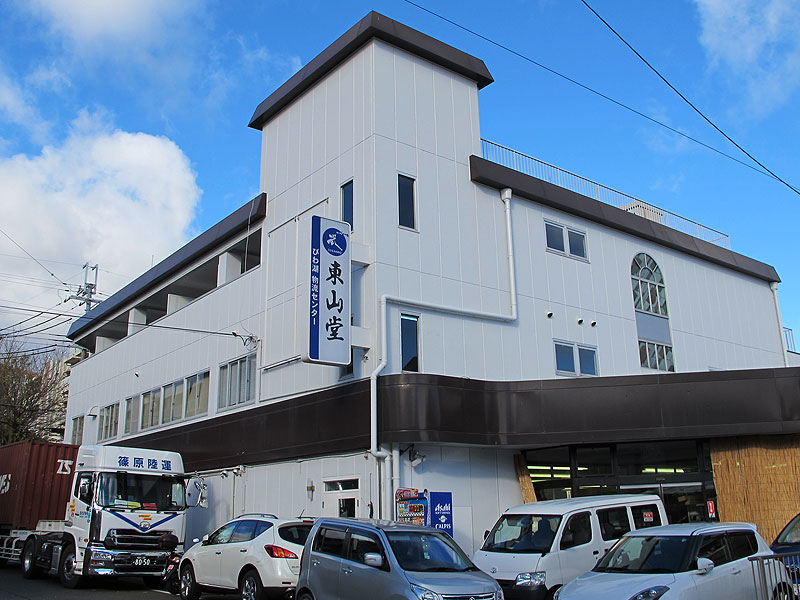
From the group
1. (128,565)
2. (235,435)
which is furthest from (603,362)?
(128,565)

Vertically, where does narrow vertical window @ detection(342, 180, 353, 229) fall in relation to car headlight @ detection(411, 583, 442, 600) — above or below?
above

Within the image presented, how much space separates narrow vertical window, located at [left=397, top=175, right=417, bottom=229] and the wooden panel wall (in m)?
9.02

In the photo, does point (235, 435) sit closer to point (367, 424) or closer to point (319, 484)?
point (319, 484)

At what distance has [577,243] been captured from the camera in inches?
880

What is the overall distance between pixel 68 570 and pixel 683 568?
1383 cm

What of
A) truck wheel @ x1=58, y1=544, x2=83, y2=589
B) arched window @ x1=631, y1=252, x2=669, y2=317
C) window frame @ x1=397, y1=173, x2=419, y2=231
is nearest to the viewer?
truck wheel @ x1=58, y1=544, x2=83, y2=589

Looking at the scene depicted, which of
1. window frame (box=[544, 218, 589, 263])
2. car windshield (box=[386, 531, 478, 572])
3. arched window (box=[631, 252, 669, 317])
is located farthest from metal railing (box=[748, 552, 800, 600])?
arched window (box=[631, 252, 669, 317])

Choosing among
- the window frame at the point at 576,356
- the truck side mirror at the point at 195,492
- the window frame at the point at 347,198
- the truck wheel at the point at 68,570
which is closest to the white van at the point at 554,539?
the window frame at the point at 576,356

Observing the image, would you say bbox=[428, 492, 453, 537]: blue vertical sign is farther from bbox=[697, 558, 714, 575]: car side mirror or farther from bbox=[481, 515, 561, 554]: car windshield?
bbox=[697, 558, 714, 575]: car side mirror

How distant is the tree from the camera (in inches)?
1764

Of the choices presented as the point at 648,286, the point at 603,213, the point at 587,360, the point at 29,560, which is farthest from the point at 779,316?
the point at 29,560

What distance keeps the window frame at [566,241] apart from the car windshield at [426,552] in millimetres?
12446

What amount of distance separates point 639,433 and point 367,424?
6.22 meters

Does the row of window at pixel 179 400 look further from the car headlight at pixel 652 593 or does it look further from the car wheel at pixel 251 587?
the car headlight at pixel 652 593
